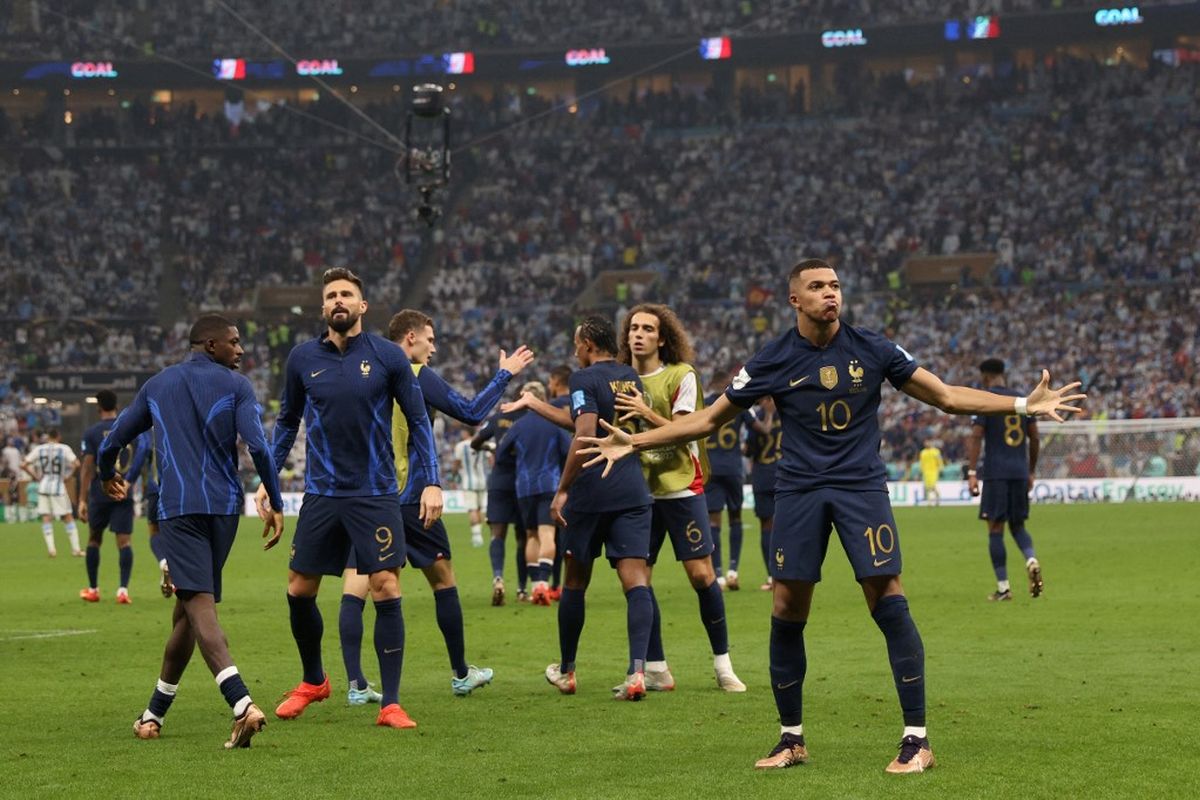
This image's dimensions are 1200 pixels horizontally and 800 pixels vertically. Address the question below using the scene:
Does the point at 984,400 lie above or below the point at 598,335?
below

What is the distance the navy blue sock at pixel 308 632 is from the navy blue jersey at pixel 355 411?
714mm

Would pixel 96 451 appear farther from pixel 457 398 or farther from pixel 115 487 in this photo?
pixel 457 398

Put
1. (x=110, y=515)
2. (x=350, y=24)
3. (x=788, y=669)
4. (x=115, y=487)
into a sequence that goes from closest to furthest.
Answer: (x=788, y=669) < (x=115, y=487) < (x=110, y=515) < (x=350, y=24)

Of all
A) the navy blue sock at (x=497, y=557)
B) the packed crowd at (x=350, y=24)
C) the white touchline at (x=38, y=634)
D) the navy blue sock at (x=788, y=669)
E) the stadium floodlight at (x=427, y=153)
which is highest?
the packed crowd at (x=350, y=24)

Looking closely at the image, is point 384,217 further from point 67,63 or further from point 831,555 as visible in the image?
point 831,555

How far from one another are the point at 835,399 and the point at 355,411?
287cm

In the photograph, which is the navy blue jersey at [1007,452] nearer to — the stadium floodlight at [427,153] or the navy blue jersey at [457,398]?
the navy blue jersey at [457,398]

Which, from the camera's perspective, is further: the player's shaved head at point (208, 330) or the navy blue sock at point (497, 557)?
the navy blue sock at point (497, 557)

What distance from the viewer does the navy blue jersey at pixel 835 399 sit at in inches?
312

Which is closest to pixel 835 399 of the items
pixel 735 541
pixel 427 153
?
pixel 735 541

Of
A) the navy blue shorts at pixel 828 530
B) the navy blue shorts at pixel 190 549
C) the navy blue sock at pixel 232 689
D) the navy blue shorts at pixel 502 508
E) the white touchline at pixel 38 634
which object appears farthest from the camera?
the navy blue shorts at pixel 502 508

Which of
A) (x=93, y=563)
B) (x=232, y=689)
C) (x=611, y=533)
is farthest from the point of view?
(x=93, y=563)

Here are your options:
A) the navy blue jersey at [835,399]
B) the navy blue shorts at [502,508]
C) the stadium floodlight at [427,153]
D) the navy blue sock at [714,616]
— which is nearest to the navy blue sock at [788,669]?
the navy blue jersey at [835,399]

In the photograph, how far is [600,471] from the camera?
35.3 feet
